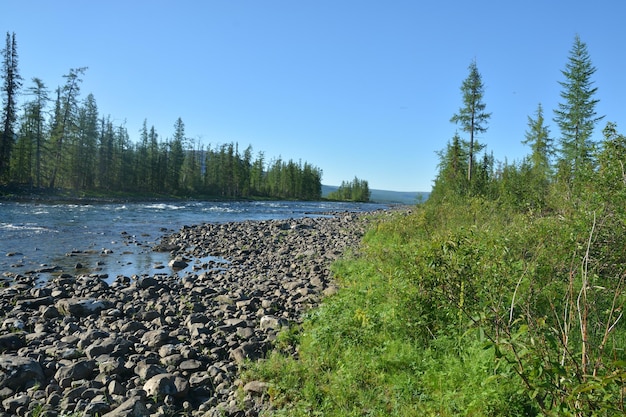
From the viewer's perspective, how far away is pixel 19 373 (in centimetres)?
500

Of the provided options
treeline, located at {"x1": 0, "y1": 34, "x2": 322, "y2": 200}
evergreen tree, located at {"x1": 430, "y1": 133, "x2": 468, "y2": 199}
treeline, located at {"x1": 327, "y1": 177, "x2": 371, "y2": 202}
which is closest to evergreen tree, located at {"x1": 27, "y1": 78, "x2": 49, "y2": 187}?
treeline, located at {"x1": 0, "y1": 34, "x2": 322, "y2": 200}

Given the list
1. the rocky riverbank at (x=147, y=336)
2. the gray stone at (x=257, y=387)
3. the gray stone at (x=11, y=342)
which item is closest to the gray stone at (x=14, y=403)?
the rocky riverbank at (x=147, y=336)

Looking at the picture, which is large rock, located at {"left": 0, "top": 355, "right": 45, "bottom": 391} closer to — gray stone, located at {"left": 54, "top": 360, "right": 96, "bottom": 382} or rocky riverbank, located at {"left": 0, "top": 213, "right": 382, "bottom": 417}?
→ rocky riverbank, located at {"left": 0, "top": 213, "right": 382, "bottom": 417}

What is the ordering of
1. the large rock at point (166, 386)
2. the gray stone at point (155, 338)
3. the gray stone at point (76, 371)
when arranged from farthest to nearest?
the gray stone at point (155, 338), the gray stone at point (76, 371), the large rock at point (166, 386)

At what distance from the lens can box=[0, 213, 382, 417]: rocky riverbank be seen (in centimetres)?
460

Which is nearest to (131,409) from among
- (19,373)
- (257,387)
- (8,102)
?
(257,387)

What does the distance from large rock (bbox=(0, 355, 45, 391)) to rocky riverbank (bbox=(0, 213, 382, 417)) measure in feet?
0.04

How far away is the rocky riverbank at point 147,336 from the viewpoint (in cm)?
460

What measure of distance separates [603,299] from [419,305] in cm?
256

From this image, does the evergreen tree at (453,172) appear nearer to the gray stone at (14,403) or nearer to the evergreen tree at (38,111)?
the gray stone at (14,403)

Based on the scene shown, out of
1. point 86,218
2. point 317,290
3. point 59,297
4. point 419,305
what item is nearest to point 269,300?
point 317,290

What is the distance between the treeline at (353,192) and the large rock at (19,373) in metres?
104

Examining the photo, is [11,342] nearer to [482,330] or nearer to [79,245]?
[482,330]

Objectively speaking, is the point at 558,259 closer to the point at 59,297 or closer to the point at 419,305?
the point at 419,305
